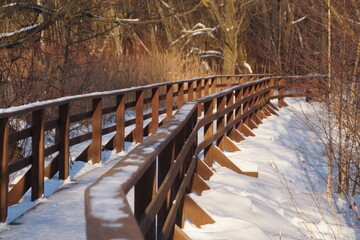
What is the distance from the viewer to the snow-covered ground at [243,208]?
18.4 feet

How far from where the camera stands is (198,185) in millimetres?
7445

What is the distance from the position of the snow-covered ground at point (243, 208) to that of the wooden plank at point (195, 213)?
65mm

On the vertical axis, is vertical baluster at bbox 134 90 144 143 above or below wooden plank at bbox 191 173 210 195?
above

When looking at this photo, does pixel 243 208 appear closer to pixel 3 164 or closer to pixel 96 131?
pixel 96 131

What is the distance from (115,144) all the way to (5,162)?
4.82m

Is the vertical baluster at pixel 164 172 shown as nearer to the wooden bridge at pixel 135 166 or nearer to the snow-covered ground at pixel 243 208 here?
the wooden bridge at pixel 135 166

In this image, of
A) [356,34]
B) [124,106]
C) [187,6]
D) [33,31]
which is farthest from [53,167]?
[187,6]

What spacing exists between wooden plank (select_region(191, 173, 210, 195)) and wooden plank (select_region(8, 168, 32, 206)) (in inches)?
74.3

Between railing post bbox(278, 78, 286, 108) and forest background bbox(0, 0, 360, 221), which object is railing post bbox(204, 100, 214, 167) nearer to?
forest background bbox(0, 0, 360, 221)

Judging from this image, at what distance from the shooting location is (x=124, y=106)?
10.1m

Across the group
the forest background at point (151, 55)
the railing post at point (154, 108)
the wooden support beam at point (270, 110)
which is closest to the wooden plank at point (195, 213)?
the forest background at point (151, 55)

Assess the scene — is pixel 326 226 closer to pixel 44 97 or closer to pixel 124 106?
pixel 124 106

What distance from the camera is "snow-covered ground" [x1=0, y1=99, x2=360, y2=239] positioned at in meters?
5.60

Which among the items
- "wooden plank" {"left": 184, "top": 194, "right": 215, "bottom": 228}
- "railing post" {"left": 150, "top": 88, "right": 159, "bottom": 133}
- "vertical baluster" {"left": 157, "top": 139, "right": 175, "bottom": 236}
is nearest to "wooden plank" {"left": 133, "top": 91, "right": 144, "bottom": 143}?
"railing post" {"left": 150, "top": 88, "right": 159, "bottom": 133}
